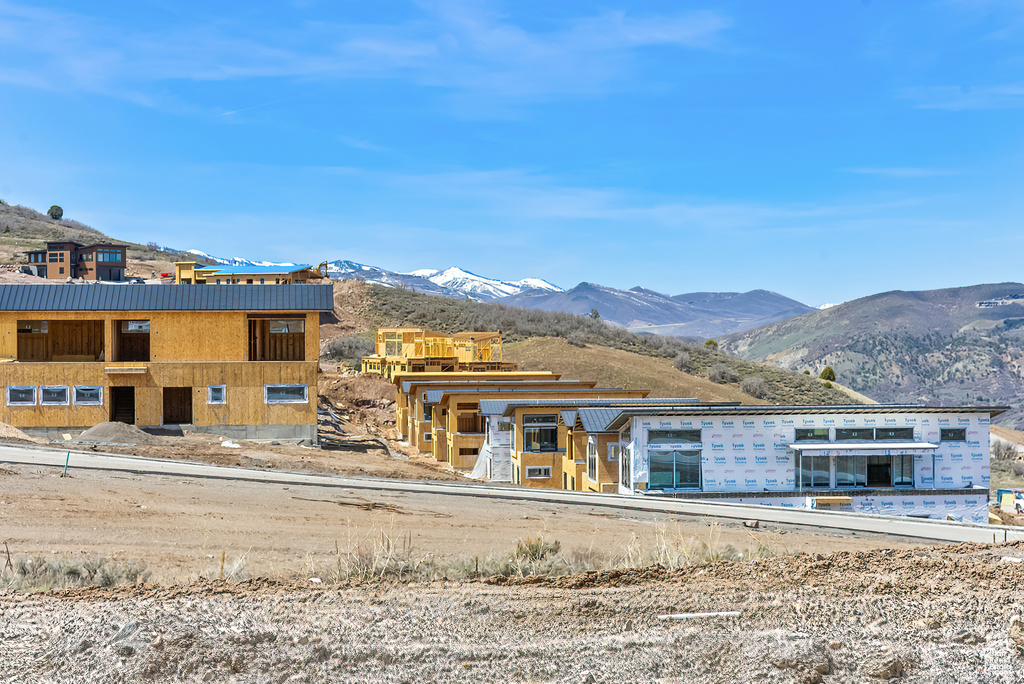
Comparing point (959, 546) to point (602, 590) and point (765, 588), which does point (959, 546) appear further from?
point (602, 590)

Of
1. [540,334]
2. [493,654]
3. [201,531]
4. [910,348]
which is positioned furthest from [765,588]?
[910,348]

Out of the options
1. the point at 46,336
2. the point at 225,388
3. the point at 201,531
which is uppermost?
the point at 46,336

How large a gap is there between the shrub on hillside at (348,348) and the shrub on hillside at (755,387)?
118ft

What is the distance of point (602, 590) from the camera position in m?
8.34

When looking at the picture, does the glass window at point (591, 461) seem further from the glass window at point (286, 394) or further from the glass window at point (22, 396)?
the glass window at point (22, 396)

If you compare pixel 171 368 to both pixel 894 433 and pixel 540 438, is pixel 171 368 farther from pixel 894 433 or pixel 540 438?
pixel 894 433

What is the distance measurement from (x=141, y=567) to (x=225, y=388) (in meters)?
25.5

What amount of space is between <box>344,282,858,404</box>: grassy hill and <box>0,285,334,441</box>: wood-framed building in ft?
133


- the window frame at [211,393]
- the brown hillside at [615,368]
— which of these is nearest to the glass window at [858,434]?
the window frame at [211,393]

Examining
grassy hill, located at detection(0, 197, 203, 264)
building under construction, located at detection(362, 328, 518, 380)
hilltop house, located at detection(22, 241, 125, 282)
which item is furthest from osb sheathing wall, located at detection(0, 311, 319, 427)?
grassy hill, located at detection(0, 197, 203, 264)

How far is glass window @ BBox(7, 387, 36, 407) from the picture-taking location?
33969 millimetres

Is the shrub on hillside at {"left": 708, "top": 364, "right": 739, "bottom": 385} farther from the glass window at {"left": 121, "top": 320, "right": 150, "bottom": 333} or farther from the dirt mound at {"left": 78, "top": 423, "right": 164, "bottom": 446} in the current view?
the dirt mound at {"left": 78, "top": 423, "right": 164, "bottom": 446}

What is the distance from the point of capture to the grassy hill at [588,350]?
244 ft

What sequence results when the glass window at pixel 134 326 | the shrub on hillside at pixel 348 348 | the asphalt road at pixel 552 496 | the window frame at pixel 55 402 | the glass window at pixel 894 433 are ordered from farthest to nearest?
the shrub on hillside at pixel 348 348 < the glass window at pixel 134 326 < the window frame at pixel 55 402 < the glass window at pixel 894 433 < the asphalt road at pixel 552 496
